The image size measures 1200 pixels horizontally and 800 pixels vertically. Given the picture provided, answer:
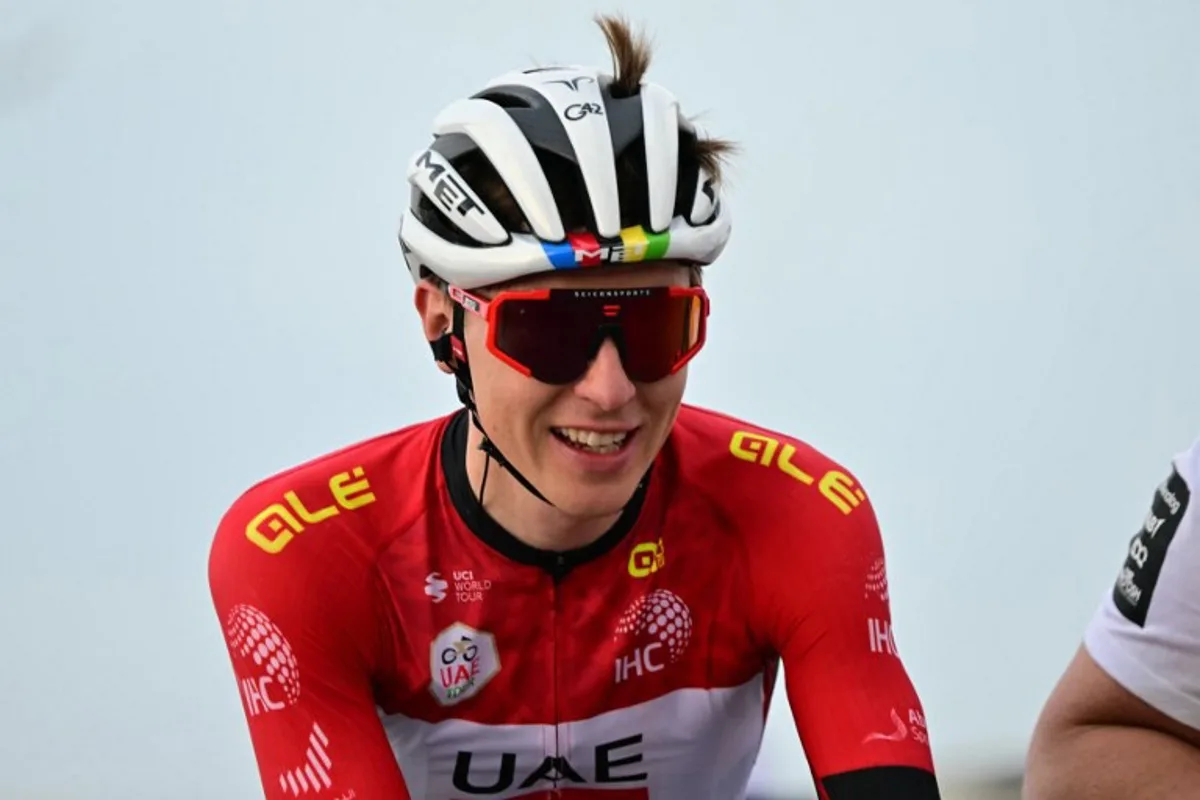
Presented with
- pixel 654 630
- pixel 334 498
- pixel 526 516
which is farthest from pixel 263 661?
pixel 654 630

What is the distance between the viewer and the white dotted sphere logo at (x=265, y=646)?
5.77 ft

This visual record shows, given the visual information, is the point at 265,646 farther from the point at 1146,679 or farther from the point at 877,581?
the point at 1146,679

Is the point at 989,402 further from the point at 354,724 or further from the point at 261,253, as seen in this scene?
the point at 354,724

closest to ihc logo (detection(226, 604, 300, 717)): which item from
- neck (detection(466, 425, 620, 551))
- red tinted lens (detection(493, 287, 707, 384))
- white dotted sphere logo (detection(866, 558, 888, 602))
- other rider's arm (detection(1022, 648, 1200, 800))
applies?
neck (detection(466, 425, 620, 551))

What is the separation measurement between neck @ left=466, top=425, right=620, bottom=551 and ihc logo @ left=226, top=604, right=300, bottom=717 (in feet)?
0.98

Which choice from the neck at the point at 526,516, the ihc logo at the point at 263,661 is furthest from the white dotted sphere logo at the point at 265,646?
the neck at the point at 526,516

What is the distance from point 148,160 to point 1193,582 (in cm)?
279

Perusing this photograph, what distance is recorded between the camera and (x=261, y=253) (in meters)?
3.65

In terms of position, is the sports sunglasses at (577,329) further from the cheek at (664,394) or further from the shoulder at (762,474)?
the shoulder at (762,474)

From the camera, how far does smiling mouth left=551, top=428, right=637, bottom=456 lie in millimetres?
1732

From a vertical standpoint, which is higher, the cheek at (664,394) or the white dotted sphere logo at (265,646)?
the cheek at (664,394)

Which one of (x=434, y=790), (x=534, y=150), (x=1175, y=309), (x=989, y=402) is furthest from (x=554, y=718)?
(x=1175, y=309)

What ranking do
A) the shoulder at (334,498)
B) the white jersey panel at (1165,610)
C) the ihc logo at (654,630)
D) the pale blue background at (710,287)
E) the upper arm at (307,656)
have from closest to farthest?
the white jersey panel at (1165,610)
the upper arm at (307,656)
the shoulder at (334,498)
the ihc logo at (654,630)
the pale blue background at (710,287)

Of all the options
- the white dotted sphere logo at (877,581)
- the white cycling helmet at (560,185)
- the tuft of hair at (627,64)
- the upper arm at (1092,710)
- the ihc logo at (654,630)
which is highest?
the tuft of hair at (627,64)
